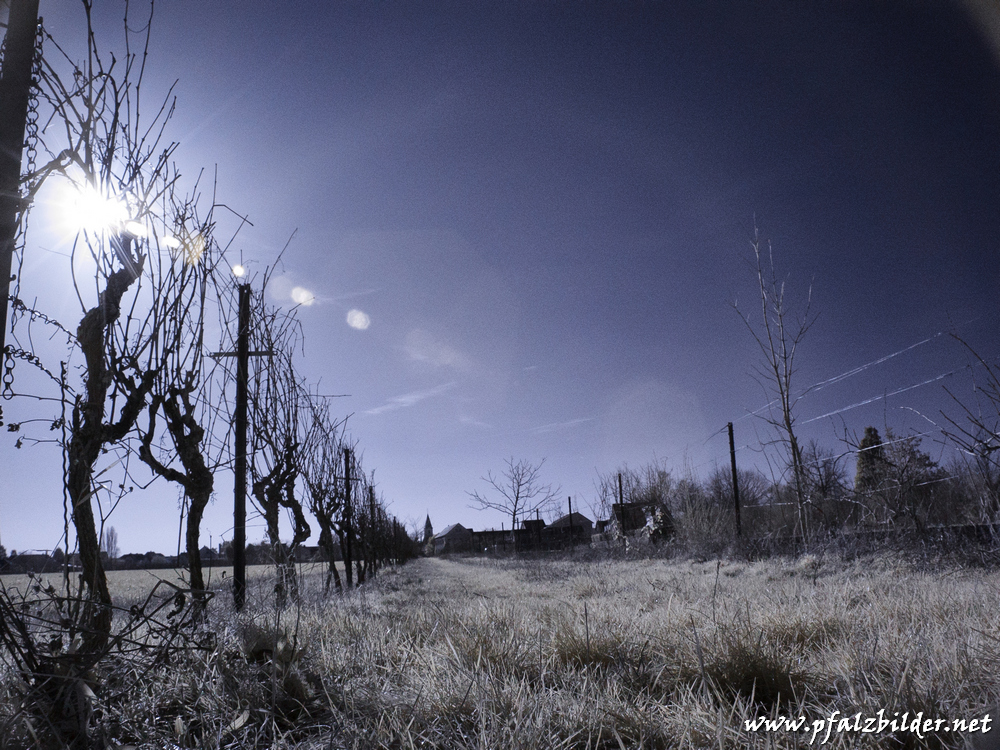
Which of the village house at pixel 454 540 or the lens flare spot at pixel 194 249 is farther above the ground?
the lens flare spot at pixel 194 249

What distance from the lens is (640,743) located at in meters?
1.55

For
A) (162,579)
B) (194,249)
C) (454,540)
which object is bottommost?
(454,540)

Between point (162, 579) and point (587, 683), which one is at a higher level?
point (162, 579)

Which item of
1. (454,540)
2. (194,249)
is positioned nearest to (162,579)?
(194,249)

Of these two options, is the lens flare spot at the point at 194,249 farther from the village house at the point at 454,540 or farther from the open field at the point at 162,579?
the village house at the point at 454,540

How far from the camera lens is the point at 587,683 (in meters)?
1.96

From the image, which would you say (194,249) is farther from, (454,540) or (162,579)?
(454,540)

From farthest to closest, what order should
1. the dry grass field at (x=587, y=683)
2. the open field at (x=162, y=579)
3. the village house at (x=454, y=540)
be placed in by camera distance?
the village house at (x=454, y=540) → the open field at (x=162, y=579) → the dry grass field at (x=587, y=683)

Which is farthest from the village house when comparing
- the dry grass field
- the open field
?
the dry grass field

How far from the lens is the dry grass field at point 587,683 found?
5.10 ft

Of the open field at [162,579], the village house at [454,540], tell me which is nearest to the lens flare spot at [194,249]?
the open field at [162,579]

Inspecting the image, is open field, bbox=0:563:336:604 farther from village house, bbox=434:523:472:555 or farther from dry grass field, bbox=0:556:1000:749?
village house, bbox=434:523:472:555

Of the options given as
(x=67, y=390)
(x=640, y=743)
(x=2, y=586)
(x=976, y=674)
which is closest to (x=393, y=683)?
(x=640, y=743)

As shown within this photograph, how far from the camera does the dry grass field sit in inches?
61.2
